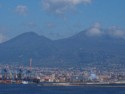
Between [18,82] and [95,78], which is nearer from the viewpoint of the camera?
[18,82]

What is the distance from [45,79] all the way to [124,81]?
29042 millimetres

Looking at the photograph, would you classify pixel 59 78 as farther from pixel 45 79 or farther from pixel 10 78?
pixel 10 78

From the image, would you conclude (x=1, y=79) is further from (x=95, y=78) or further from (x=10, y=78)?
(x=95, y=78)

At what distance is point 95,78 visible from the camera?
640ft

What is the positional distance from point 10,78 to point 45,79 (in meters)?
14.5

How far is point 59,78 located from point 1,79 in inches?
843

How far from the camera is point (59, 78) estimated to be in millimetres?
192500

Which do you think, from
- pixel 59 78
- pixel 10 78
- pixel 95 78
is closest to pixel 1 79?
pixel 10 78

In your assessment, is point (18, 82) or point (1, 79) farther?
point (1, 79)

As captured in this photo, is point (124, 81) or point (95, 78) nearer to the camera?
point (124, 81)

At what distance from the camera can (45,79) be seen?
7618 inches

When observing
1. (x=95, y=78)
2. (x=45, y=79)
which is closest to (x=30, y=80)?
(x=45, y=79)

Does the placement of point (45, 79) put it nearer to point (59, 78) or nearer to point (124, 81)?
point (59, 78)

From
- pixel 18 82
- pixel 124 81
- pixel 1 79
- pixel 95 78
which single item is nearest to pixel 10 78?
pixel 1 79
